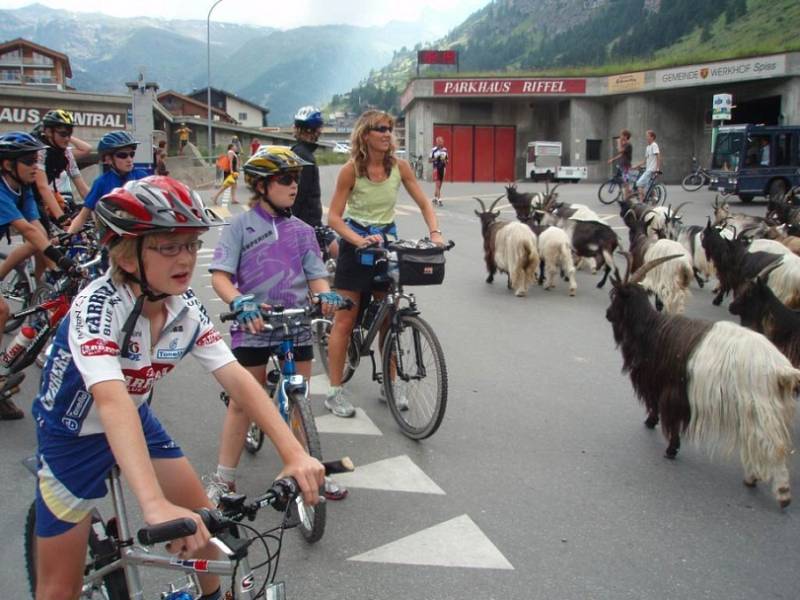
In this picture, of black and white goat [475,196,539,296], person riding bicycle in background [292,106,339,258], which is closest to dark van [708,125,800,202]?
black and white goat [475,196,539,296]

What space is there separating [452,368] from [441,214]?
41.9 feet

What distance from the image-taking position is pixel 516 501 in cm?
406

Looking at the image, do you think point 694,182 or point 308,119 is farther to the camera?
point 694,182

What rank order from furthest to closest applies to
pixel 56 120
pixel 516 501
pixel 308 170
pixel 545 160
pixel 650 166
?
pixel 545 160
pixel 650 166
pixel 56 120
pixel 308 170
pixel 516 501

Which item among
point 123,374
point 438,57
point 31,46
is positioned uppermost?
point 31,46

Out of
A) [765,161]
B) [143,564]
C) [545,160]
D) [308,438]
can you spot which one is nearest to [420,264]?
[308,438]

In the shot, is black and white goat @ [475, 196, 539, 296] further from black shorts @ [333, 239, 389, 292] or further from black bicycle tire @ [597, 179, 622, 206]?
black bicycle tire @ [597, 179, 622, 206]

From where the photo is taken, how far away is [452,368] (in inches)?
259

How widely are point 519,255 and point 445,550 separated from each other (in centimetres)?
648

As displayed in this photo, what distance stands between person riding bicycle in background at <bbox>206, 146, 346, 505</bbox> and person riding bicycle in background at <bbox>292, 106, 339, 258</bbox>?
4.49 feet

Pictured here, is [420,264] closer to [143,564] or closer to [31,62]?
[143,564]

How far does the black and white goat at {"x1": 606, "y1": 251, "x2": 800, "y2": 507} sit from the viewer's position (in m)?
3.97

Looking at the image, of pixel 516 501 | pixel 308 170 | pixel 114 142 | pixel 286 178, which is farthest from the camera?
pixel 308 170

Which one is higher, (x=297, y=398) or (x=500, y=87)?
(x=500, y=87)
